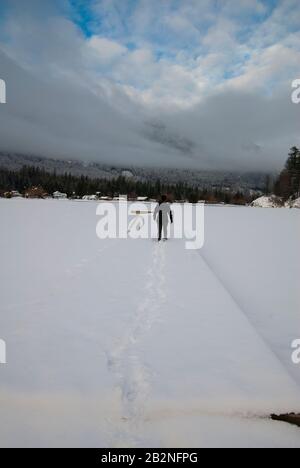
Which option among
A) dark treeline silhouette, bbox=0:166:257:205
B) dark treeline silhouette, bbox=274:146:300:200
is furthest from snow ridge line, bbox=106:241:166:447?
dark treeline silhouette, bbox=0:166:257:205

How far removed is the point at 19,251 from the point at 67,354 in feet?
25.0

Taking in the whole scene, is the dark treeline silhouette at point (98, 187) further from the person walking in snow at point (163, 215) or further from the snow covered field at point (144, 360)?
the snow covered field at point (144, 360)

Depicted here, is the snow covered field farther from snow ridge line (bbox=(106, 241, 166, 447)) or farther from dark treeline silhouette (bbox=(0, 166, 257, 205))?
dark treeline silhouette (bbox=(0, 166, 257, 205))

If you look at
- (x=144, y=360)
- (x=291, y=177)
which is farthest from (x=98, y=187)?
(x=144, y=360)

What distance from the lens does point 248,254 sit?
1129cm

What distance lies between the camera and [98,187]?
449 feet

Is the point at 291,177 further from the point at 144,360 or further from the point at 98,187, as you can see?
the point at 98,187

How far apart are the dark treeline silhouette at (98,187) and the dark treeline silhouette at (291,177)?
171 feet

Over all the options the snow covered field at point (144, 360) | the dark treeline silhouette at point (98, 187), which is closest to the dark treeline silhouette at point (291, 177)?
the dark treeline silhouette at point (98, 187)

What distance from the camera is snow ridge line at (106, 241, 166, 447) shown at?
2455mm

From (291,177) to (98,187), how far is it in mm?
90946

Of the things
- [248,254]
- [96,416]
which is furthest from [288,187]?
[96,416]

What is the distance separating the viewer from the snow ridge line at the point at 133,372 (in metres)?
2.46
